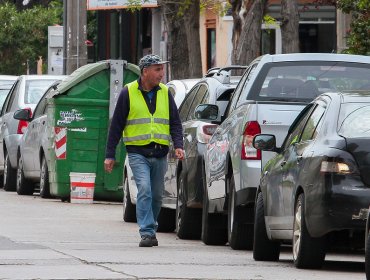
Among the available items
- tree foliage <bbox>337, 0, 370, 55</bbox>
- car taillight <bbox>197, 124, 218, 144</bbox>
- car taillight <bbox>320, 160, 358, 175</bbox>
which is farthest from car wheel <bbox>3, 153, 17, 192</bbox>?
car taillight <bbox>320, 160, 358, 175</bbox>

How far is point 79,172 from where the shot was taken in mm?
21938

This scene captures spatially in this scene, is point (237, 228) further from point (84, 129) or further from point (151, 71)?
point (84, 129)

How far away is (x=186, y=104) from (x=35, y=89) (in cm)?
885

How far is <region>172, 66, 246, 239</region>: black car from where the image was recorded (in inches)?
604

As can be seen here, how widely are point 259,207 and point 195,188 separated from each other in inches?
103

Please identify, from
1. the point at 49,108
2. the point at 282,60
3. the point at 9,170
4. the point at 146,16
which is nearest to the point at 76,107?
the point at 49,108

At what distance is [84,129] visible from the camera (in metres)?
22.0

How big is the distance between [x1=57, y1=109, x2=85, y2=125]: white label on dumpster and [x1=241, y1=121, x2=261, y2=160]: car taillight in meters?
8.75

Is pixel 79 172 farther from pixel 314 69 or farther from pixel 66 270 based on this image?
pixel 66 270

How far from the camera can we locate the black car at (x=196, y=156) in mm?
15344

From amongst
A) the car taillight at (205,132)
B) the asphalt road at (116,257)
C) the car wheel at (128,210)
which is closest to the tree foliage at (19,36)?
the car wheel at (128,210)

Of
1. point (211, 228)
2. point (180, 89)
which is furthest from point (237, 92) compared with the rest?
point (180, 89)

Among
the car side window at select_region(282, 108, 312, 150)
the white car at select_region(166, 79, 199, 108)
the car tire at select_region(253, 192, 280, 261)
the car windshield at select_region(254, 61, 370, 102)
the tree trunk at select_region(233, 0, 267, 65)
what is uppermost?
the tree trunk at select_region(233, 0, 267, 65)

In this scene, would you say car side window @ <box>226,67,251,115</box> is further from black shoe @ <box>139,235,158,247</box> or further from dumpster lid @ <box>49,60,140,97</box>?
dumpster lid @ <box>49,60,140,97</box>
